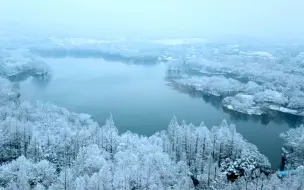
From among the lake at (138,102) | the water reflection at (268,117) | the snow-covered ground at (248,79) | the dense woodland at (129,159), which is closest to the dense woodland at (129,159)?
the dense woodland at (129,159)

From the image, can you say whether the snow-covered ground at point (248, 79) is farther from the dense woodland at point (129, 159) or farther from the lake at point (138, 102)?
the dense woodland at point (129, 159)

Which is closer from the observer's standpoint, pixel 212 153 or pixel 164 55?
pixel 212 153

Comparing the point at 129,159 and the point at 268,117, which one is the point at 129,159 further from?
the point at 268,117

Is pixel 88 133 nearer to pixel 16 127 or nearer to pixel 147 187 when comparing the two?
pixel 16 127

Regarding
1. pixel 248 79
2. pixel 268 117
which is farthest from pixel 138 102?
pixel 248 79

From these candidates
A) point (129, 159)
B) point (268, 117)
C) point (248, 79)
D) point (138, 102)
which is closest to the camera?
point (129, 159)

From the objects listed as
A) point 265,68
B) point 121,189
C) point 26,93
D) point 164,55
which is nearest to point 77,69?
point 26,93

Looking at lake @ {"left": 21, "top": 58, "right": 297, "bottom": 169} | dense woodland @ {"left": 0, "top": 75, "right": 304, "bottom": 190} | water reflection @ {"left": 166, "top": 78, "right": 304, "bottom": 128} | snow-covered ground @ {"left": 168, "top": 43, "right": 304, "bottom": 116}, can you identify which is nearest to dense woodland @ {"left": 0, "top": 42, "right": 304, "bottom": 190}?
dense woodland @ {"left": 0, "top": 75, "right": 304, "bottom": 190}

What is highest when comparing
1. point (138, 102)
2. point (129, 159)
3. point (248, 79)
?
point (248, 79)

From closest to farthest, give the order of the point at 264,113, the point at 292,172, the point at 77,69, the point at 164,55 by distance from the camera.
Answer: the point at 292,172 < the point at 264,113 < the point at 77,69 < the point at 164,55
